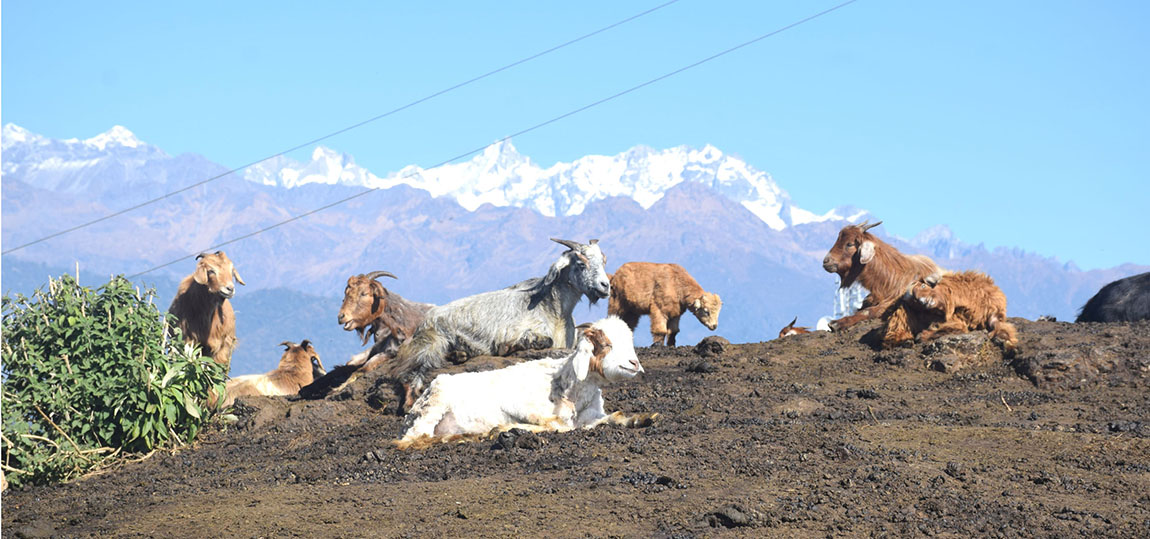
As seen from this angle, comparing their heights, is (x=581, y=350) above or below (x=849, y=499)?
above

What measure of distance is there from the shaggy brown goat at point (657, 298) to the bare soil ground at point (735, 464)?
523cm

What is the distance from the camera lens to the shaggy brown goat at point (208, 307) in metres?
17.6

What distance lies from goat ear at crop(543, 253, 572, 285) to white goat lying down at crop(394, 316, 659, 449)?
157 inches

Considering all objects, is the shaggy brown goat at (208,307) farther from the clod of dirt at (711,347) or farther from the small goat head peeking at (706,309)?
the small goat head peeking at (706,309)

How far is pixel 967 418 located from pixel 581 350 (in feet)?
12.3

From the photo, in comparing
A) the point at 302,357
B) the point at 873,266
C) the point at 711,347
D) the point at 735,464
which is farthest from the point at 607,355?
the point at 302,357

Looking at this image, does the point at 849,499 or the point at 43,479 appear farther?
the point at 43,479

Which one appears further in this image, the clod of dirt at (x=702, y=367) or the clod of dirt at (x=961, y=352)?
the clod of dirt at (x=702, y=367)

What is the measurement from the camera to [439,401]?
11.1 m

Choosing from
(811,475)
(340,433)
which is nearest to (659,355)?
(340,433)

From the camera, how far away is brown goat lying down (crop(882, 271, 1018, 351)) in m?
14.3

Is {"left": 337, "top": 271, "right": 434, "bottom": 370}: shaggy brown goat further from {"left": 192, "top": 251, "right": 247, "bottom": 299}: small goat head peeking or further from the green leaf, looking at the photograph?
the green leaf

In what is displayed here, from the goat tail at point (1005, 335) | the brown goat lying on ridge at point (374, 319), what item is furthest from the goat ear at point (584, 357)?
the brown goat lying on ridge at point (374, 319)

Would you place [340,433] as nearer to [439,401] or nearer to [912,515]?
[439,401]
